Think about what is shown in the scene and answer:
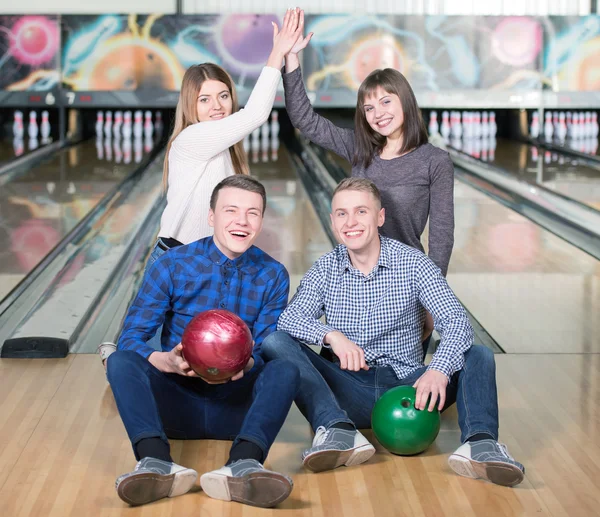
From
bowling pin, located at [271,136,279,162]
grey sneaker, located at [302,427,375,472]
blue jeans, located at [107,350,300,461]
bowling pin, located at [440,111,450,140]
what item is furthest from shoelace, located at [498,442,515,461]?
bowling pin, located at [440,111,450,140]

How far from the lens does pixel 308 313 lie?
240 cm

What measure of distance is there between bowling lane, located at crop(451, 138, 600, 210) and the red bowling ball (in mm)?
3623

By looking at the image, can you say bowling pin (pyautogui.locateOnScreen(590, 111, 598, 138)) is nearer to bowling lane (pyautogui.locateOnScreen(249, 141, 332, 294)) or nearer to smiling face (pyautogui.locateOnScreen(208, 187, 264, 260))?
bowling lane (pyautogui.locateOnScreen(249, 141, 332, 294))

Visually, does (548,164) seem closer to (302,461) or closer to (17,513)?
(302,461)

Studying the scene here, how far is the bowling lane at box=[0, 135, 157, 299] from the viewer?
4.21 metres

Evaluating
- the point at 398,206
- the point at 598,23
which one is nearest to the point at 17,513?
the point at 398,206

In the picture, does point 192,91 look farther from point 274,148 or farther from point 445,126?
point 445,126

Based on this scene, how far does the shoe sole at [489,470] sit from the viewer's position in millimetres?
2023

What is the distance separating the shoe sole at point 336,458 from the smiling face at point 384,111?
0.91m

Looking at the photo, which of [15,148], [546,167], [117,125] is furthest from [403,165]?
[117,125]

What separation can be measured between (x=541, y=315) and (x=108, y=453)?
178cm

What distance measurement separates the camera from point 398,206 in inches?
105

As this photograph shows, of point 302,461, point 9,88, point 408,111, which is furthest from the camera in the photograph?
point 9,88

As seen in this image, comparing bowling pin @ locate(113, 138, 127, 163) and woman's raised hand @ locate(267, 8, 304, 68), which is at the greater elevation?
woman's raised hand @ locate(267, 8, 304, 68)
